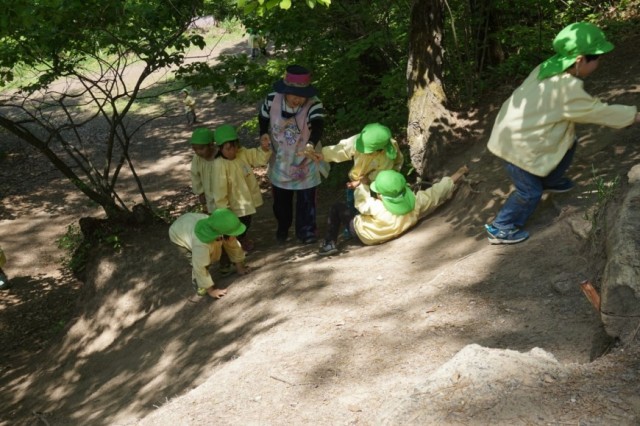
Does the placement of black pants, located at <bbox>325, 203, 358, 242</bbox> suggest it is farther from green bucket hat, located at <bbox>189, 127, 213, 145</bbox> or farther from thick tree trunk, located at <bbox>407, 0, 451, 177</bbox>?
green bucket hat, located at <bbox>189, 127, 213, 145</bbox>

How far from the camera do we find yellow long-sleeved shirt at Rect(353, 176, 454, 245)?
5.97 metres

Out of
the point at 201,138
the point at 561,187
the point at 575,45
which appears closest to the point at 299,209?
the point at 201,138

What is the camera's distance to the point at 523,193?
474 centimetres

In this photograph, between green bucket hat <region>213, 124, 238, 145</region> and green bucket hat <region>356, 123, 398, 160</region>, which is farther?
green bucket hat <region>213, 124, 238, 145</region>

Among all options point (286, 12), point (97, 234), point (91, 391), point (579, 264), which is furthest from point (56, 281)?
point (579, 264)

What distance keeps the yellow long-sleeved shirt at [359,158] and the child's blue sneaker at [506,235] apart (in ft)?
5.26

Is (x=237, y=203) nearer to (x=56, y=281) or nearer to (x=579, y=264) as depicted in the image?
(x=579, y=264)

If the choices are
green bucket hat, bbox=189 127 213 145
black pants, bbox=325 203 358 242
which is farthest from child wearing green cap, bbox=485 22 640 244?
green bucket hat, bbox=189 127 213 145

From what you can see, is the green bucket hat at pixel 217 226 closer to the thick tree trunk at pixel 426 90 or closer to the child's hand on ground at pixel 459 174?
the child's hand on ground at pixel 459 174

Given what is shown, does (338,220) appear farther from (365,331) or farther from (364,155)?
(365,331)

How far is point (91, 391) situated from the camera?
19.5 feet

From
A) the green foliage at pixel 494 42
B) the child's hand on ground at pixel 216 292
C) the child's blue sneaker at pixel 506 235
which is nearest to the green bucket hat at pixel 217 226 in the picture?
the child's hand on ground at pixel 216 292

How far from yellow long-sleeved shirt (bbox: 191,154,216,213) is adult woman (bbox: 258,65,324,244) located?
0.66 meters

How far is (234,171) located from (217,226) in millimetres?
1088
